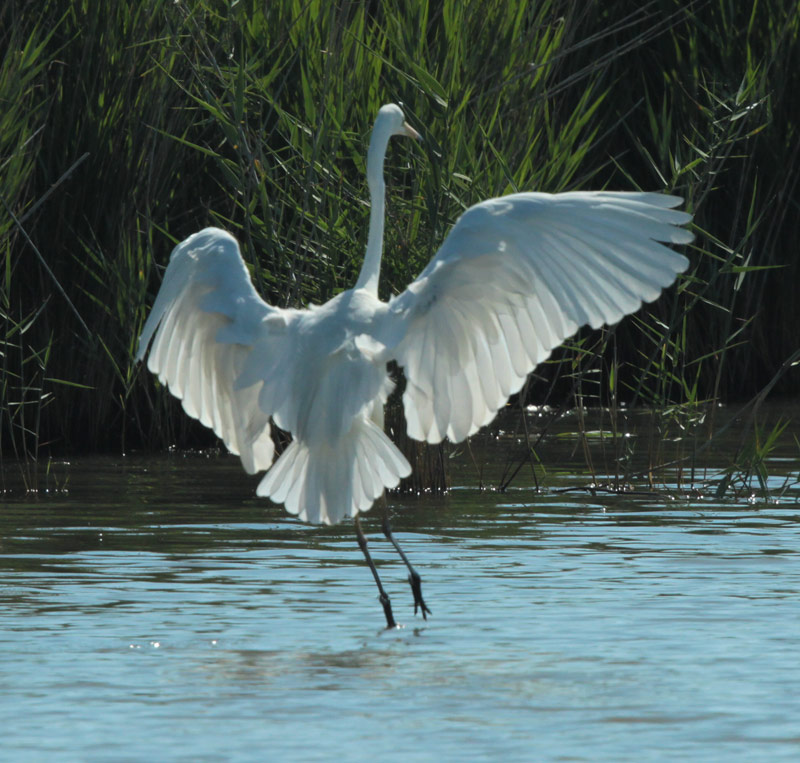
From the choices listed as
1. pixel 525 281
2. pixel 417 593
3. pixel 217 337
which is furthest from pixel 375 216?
pixel 417 593

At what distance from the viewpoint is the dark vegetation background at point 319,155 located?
772 centimetres

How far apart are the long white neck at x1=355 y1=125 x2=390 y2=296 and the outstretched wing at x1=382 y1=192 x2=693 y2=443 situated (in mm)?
739

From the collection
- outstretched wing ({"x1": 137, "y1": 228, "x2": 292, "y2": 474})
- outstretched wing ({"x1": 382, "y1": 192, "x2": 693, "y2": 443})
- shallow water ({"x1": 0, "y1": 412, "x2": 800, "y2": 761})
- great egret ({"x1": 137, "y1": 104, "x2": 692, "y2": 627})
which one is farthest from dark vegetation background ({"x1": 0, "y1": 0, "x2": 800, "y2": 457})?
outstretched wing ({"x1": 382, "y1": 192, "x2": 693, "y2": 443})

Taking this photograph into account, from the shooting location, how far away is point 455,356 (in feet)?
17.9

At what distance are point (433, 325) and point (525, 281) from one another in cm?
34

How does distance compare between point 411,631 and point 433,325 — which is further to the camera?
point 411,631

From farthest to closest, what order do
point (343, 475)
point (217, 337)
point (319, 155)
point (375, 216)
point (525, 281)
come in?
point (319, 155) → point (375, 216) → point (217, 337) → point (343, 475) → point (525, 281)

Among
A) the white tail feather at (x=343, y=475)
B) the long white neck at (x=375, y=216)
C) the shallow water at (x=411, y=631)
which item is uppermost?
the long white neck at (x=375, y=216)

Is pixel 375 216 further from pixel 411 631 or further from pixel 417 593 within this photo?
pixel 411 631

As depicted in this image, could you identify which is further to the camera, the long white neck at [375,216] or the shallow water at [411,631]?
the long white neck at [375,216]

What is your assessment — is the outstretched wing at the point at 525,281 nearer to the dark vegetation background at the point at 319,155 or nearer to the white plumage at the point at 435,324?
the white plumage at the point at 435,324

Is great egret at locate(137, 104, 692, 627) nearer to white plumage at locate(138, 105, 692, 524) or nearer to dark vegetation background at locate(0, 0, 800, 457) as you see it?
white plumage at locate(138, 105, 692, 524)

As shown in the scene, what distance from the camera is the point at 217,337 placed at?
571 cm

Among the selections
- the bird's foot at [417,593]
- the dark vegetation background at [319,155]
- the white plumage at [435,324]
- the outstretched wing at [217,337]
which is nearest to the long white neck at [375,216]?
the white plumage at [435,324]
